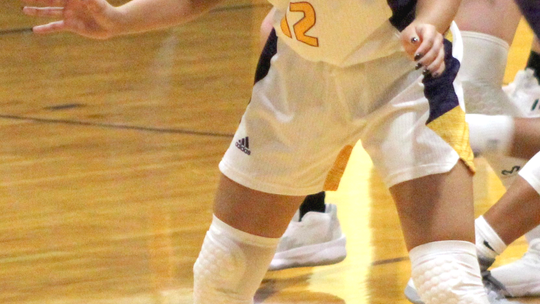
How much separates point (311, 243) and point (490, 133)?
45 cm

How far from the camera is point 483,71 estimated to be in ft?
5.57

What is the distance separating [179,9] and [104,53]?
7.45 feet

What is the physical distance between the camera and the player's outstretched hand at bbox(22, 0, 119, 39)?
47.2 inches

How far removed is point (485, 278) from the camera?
5.15 feet

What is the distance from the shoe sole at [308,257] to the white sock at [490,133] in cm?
39

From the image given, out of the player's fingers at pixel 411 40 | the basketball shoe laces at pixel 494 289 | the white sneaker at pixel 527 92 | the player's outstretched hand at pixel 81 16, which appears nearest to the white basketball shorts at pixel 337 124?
the player's fingers at pixel 411 40

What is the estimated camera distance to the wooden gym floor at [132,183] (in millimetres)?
1647

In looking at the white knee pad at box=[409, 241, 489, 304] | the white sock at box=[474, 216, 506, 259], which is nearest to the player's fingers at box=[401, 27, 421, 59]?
the white knee pad at box=[409, 241, 489, 304]

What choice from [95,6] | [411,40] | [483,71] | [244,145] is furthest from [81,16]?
[483,71]

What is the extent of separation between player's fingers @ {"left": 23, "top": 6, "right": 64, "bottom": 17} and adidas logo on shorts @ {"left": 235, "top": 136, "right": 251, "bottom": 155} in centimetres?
32

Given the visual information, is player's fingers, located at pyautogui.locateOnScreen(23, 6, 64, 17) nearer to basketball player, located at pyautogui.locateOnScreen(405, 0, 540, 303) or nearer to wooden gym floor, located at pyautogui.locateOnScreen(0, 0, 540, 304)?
wooden gym floor, located at pyautogui.locateOnScreen(0, 0, 540, 304)

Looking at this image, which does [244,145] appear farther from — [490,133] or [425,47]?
[490,133]

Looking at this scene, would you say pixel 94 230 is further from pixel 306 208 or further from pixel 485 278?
pixel 485 278

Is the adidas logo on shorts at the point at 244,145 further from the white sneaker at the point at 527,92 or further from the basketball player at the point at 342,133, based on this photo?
the white sneaker at the point at 527,92
